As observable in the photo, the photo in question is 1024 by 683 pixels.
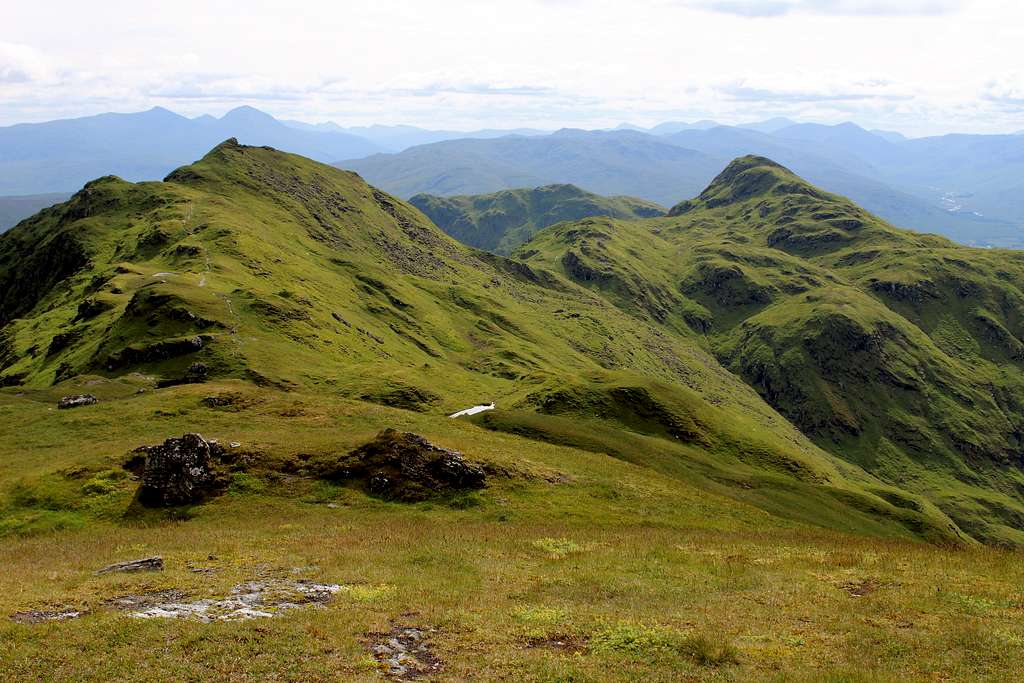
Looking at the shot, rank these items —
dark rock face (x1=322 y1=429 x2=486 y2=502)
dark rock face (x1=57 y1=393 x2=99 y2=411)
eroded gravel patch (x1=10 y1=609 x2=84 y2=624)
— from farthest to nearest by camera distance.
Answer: dark rock face (x1=57 y1=393 x2=99 y2=411) < dark rock face (x1=322 y1=429 x2=486 y2=502) < eroded gravel patch (x1=10 y1=609 x2=84 y2=624)

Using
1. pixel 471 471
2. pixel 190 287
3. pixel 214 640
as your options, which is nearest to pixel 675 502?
pixel 471 471

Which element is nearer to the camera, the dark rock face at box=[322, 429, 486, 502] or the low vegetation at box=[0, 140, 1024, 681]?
the low vegetation at box=[0, 140, 1024, 681]

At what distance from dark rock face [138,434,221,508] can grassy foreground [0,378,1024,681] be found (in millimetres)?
1791

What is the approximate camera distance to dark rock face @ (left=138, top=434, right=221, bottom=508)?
4659 cm

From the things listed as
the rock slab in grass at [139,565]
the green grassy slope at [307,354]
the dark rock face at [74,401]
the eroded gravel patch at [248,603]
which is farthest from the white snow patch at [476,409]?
the eroded gravel patch at [248,603]

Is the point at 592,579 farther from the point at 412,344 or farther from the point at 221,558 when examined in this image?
the point at 412,344

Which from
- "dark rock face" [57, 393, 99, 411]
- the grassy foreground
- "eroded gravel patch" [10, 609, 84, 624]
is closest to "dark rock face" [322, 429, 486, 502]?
the grassy foreground

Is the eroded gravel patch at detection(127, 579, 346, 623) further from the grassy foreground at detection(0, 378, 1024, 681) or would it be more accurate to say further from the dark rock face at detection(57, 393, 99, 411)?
the dark rock face at detection(57, 393, 99, 411)

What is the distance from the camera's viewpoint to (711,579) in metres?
29.7

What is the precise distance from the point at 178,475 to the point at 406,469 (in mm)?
16143

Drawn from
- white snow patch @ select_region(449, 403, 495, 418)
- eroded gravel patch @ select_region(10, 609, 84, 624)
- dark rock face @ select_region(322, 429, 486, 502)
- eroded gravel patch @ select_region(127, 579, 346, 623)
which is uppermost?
eroded gravel patch @ select_region(10, 609, 84, 624)

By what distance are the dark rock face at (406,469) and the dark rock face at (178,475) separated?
867 cm

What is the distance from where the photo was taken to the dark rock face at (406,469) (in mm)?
49500

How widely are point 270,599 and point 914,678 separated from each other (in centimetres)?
2194
